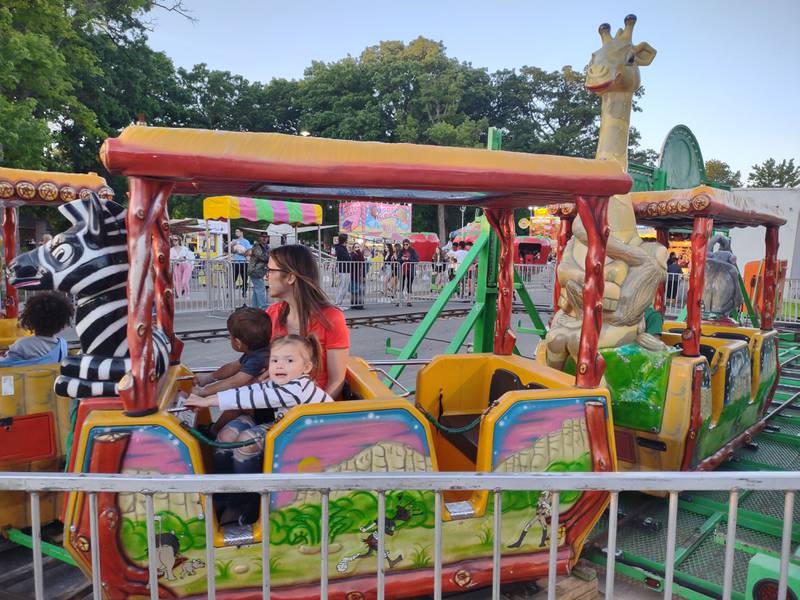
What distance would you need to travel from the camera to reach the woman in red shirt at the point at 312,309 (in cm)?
268

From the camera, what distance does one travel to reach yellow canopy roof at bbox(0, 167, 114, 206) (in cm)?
408

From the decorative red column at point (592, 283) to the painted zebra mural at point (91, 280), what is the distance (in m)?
2.08

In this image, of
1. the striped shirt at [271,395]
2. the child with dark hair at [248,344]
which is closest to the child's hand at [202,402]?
the striped shirt at [271,395]

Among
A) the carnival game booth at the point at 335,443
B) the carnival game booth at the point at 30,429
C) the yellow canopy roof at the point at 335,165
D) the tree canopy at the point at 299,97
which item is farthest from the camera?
the tree canopy at the point at 299,97

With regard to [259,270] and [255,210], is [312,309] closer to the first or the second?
[259,270]

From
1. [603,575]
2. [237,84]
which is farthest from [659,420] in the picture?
[237,84]

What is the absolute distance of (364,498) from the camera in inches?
88.2

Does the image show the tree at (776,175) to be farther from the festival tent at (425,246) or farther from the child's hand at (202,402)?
the child's hand at (202,402)

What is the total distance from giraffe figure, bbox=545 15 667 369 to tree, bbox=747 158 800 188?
134 feet

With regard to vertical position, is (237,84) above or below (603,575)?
above

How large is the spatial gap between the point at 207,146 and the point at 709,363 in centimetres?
397

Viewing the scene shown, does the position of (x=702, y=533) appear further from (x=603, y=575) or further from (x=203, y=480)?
(x=203, y=480)

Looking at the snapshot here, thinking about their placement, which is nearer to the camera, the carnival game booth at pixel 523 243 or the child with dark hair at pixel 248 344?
the child with dark hair at pixel 248 344

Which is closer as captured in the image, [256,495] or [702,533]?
[256,495]
